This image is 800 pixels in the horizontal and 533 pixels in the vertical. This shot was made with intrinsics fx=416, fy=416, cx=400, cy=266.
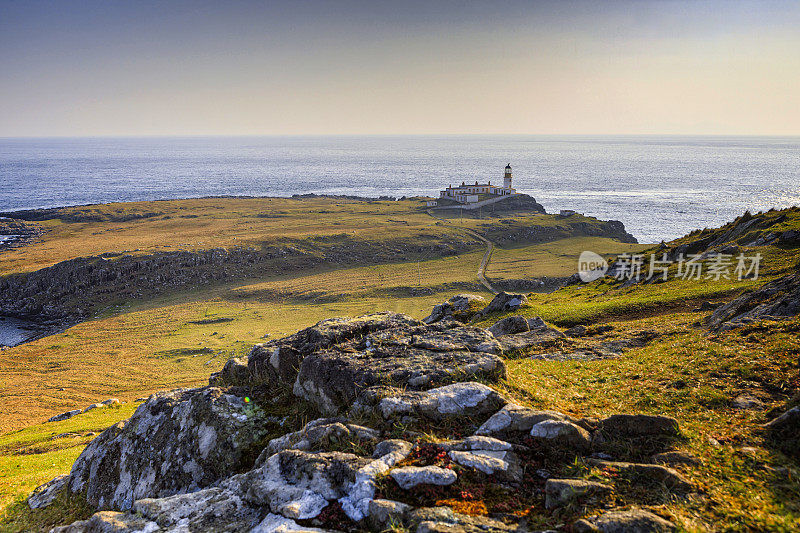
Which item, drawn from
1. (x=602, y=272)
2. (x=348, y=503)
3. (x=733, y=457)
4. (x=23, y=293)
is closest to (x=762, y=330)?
(x=733, y=457)

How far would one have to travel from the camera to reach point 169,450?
11758 mm

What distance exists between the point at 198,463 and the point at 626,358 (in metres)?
16.4

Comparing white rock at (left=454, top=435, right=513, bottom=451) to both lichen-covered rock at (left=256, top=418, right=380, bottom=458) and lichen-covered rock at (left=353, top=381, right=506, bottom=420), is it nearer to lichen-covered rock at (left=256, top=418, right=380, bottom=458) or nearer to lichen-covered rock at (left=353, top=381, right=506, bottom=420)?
lichen-covered rock at (left=353, top=381, right=506, bottom=420)

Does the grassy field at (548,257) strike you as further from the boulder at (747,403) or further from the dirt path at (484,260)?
the boulder at (747,403)

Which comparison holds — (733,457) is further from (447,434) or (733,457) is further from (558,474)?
(447,434)

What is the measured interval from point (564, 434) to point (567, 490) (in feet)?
5.41

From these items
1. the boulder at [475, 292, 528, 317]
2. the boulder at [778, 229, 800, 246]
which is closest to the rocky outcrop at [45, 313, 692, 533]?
the boulder at [475, 292, 528, 317]

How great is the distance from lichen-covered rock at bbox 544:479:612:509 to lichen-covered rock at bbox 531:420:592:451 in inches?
50.7

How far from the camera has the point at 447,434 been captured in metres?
9.60

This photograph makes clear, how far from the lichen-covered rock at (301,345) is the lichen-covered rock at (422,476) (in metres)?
6.53

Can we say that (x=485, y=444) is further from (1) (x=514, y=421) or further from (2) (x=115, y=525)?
(2) (x=115, y=525)

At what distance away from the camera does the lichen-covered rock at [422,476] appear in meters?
7.77

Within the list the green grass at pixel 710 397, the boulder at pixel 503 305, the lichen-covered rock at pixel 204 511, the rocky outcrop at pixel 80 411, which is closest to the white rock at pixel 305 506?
the lichen-covered rock at pixel 204 511

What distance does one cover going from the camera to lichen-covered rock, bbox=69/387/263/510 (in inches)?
440
